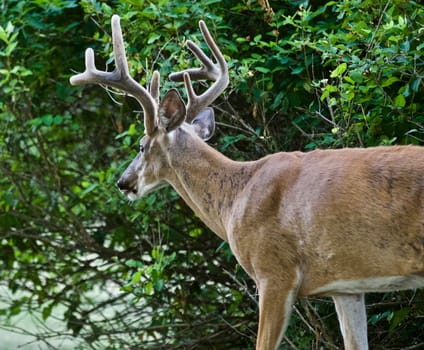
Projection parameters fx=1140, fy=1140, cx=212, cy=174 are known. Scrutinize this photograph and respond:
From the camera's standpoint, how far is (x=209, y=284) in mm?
9625

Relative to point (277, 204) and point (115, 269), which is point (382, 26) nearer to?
point (277, 204)

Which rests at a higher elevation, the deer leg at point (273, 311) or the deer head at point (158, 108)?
the deer head at point (158, 108)

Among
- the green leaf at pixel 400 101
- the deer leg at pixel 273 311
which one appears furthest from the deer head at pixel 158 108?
the deer leg at pixel 273 311

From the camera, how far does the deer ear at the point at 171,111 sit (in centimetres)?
670

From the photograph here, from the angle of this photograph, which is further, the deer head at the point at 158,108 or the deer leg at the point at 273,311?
the deer head at the point at 158,108

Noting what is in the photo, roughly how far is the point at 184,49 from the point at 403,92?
162 centimetres

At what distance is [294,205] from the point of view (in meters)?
6.17

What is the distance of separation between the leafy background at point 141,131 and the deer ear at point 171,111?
73cm

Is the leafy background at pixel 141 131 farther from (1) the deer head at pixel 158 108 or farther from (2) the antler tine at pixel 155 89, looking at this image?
(2) the antler tine at pixel 155 89

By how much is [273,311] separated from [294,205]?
23.3 inches

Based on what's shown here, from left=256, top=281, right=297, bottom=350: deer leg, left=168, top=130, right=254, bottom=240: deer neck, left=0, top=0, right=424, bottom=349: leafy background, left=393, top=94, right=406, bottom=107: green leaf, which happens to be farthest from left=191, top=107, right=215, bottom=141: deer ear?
left=256, top=281, right=297, bottom=350: deer leg

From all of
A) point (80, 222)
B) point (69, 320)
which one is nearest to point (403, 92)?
point (80, 222)

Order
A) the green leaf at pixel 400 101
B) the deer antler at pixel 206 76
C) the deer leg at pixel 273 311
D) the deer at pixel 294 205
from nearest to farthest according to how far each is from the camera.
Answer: the deer at pixel 294 205
the deer leg at pixel 273 311
the green leaf at pixel 400 101
the deer antler at pixel 206 76

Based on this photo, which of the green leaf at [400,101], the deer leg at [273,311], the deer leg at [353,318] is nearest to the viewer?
the deer leg at [273,311]
